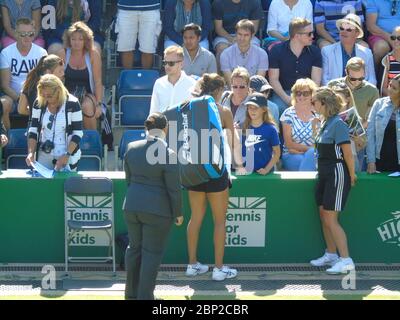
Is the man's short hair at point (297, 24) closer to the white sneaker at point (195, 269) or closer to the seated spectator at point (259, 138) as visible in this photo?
the seated spectator at point (259, 138)

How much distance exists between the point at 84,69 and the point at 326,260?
3.80 meters

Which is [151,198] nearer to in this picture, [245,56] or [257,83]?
A: [257,83]

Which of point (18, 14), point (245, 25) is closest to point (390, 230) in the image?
point (245, 25)

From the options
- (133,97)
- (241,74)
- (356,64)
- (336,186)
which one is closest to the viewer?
(336,186)

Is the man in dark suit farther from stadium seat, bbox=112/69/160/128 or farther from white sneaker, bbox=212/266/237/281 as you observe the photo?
stadium seat, bbox=112/69/160/128

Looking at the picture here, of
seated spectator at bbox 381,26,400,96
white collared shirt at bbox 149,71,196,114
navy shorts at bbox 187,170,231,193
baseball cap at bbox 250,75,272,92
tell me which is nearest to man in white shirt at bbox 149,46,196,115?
white collared shirt at bbox 149,71,196,114

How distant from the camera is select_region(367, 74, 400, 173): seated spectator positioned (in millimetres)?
9578

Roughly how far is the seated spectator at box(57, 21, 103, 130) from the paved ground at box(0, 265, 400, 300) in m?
2.45

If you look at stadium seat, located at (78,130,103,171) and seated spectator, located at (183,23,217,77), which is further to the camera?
seated spectator, located at (183,23,217,77)

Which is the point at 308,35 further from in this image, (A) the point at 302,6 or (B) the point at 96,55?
(B) the point at 96,55

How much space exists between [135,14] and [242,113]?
9.37 ft

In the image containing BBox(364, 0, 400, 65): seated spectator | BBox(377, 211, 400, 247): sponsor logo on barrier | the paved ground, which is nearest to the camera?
the paved ground

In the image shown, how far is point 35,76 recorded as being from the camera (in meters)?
10.3
